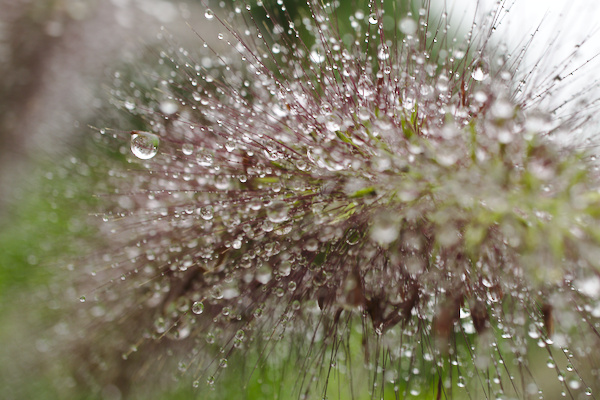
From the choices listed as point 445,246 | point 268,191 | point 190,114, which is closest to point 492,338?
point 445,246

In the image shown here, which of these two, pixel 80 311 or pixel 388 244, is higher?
pixel 388 244

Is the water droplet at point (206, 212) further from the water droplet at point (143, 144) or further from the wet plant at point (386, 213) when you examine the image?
the water droplet at point (143, 144)

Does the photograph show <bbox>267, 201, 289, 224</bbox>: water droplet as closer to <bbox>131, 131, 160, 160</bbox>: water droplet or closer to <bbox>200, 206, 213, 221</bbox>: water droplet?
<bbox>200, 206, 213, 221</bbox>: water droplet

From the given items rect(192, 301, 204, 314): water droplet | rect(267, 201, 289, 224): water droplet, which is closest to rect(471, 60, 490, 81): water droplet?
rect(267, 201, 289, 224): water droplet

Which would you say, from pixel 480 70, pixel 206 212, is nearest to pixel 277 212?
pixel 206 212

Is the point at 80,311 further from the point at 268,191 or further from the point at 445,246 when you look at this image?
the point at 445,246

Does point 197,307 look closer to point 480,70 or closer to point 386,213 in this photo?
point 386,213

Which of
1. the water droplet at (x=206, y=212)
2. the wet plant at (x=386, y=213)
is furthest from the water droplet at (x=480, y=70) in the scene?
the water droplet at (x=206, y=212)
